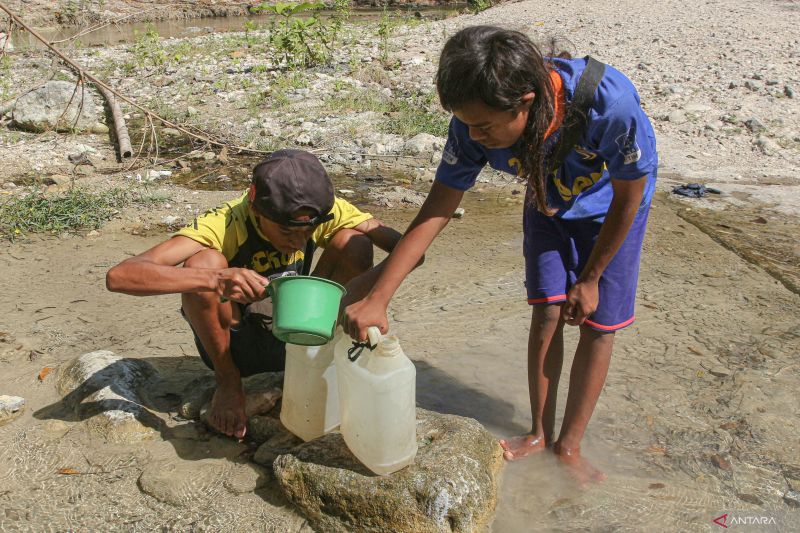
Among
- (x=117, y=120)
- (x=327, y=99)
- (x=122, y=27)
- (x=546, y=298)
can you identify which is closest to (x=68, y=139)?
(x=117, y=120)

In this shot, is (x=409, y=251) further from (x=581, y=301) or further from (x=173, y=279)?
(x=173, y=279)

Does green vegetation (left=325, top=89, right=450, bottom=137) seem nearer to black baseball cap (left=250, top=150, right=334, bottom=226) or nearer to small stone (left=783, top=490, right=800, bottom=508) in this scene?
black baseball cap (left=250, top=150, right=334, bottom=226)

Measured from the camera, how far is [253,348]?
2.63 m

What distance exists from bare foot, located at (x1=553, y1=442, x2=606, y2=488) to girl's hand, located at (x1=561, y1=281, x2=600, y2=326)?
1.76 ft

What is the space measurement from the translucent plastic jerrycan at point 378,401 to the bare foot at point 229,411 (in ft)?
1.58

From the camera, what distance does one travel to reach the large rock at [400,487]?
2.00 meters

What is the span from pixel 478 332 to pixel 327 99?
446cm

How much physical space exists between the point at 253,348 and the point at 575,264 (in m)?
1.16

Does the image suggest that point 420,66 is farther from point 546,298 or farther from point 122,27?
point 122,27

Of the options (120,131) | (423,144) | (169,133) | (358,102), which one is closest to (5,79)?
(169,133)

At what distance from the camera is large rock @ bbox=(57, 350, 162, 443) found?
97.4 inches

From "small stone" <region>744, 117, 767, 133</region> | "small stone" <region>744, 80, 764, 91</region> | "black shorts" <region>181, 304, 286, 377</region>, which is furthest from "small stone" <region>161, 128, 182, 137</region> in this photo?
"small stone" <region>744, 80, 764, 91</region>

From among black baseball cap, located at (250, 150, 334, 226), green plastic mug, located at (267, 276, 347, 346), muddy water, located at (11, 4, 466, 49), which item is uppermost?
black baseball cap, located at (250, 150, 334, 226)

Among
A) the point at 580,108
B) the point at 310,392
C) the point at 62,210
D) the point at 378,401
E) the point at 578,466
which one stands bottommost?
the point at 62,210
